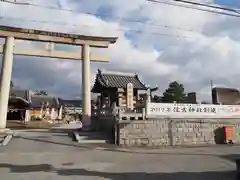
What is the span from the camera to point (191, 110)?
17828 mm

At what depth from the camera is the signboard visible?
56.9 feet

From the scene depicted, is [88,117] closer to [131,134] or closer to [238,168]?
[131,134]

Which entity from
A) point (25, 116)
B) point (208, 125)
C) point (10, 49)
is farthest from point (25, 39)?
point (25, 116)

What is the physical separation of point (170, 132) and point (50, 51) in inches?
403

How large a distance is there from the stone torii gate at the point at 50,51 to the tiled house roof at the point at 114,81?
12.5 feet

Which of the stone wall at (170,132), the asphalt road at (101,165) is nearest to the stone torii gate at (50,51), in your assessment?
the stone wall at (170,132)

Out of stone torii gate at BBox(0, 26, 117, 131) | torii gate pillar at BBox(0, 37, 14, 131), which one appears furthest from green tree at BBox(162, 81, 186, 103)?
torii gate pillar at BBox(0, 37, 14, 131)

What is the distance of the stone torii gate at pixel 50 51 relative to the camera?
20.0 meters

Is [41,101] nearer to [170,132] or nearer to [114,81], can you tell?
[114,81]

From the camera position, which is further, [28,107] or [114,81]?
[28,107]

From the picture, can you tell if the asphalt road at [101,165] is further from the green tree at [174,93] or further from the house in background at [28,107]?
the green tree at [174,93]

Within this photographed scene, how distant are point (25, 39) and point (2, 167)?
12.8 meters

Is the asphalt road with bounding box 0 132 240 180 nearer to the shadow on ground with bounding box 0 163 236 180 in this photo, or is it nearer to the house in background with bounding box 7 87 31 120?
the shadow on ground with bounding box 0 163 236 180

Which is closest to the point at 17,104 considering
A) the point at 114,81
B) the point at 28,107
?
the point at 28,107
